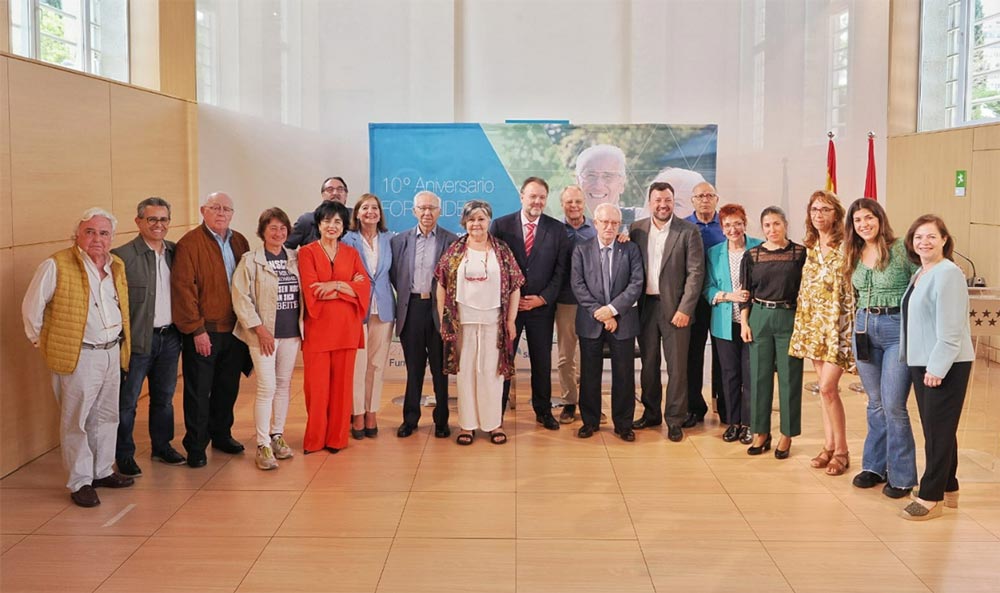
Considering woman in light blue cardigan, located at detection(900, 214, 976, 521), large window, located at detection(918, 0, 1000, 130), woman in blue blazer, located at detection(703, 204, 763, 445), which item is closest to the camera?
woman in light blue cardigan, located at detection(900, 214, 976, 521)

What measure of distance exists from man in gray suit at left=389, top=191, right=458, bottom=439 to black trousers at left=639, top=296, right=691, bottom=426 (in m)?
1.37

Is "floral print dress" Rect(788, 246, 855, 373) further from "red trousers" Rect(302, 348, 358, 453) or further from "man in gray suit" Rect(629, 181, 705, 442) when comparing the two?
"red trousers" Rect(302, 348, 358, 453)

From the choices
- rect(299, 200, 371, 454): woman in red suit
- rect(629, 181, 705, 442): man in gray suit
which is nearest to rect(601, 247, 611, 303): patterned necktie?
rect(629, 181, 705, 442): man in gray suit

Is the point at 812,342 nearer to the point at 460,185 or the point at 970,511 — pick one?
the point at 970,511

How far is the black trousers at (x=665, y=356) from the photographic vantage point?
19.5 ft

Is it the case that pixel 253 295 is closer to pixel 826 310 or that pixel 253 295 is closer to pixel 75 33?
pixel 75 33

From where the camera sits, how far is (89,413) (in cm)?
473

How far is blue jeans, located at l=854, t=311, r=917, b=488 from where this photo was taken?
459 cm

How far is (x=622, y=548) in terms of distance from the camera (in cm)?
409

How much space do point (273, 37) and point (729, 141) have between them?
4223mm

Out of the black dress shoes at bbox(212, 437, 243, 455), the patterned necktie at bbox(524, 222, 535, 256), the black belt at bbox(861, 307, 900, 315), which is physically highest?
the patterned necktie at bbox(524, 222, 535, 256)

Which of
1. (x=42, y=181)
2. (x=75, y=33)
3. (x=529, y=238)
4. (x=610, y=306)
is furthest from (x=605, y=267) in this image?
(x=75, y=33)

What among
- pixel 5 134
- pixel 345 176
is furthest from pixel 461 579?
pixel 345 176

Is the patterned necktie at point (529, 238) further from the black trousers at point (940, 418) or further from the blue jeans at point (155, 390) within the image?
the black trousers at point (940, 418)
